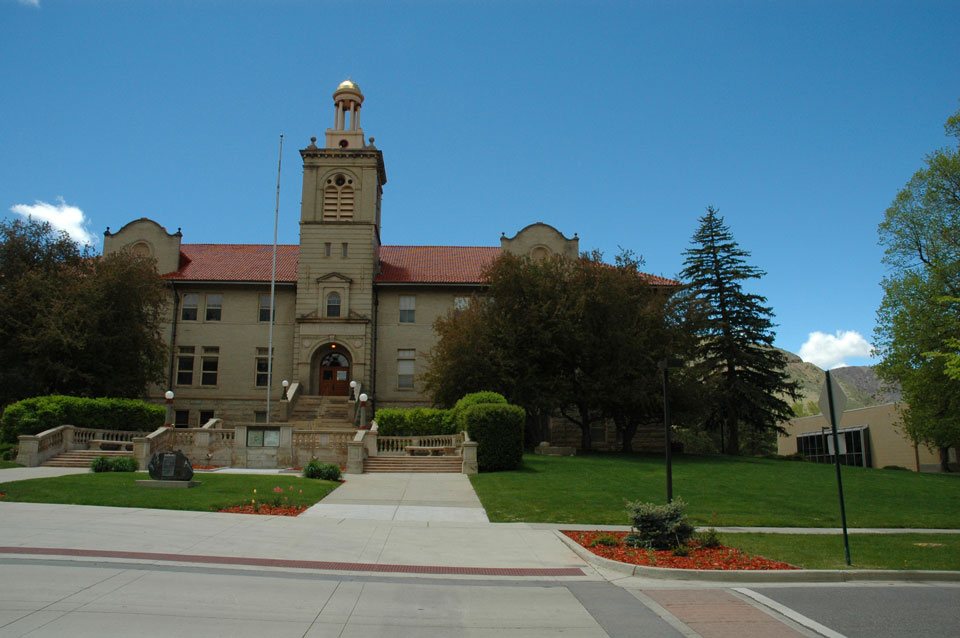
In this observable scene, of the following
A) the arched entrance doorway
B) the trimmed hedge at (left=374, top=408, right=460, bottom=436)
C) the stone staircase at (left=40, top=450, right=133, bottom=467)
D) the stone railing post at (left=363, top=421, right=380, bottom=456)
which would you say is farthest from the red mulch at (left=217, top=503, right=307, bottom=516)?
the arched entrance doorway

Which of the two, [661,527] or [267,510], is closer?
[661,527]

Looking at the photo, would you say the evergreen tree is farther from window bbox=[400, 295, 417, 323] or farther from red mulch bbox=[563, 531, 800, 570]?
red mulch bbox=[563, 531, 800, 570]

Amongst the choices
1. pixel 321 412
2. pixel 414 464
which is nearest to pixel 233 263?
pixel 321 412

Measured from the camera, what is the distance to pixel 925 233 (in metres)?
33.7

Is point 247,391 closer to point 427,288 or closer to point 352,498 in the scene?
point 427,288

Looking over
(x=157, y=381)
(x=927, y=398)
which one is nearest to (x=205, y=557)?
(x=157, y=381)

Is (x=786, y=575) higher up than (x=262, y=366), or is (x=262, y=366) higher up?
(x=262, y=366)

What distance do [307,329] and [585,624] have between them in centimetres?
3574

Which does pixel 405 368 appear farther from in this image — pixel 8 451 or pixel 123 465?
A: pixel 8 451

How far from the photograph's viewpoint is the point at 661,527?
479 inches

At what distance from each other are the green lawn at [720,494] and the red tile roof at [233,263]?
23.5m

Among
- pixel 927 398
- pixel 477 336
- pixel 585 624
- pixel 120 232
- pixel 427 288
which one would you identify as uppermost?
pixel 120 232

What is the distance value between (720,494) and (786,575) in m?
11.3

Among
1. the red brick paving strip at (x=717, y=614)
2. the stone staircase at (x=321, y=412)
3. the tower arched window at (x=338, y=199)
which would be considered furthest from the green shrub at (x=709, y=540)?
the tower arched window at (x=338, y=199)
